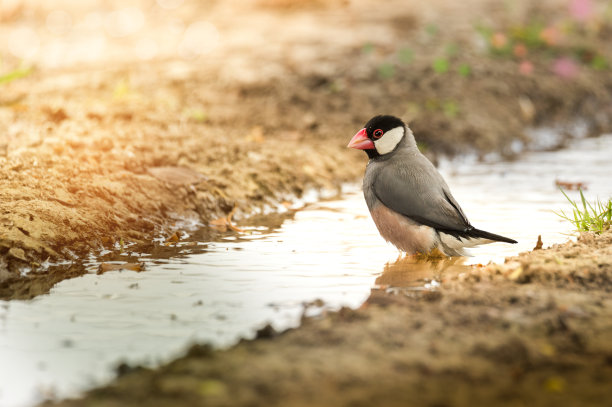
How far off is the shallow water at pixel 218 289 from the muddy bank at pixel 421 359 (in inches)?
13.9

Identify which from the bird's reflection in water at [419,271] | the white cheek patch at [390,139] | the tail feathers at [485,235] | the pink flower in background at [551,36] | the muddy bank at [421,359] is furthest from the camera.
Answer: the pink flower in background at [551,36]

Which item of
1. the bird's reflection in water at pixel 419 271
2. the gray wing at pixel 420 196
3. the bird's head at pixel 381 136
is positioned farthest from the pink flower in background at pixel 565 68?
the bird's reflection in water at pixel 419 271

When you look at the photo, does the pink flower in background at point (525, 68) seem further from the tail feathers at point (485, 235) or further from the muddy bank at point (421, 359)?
the muddy bank at point (421, 359)

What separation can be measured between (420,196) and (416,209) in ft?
0.31

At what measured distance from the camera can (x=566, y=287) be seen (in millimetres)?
4434

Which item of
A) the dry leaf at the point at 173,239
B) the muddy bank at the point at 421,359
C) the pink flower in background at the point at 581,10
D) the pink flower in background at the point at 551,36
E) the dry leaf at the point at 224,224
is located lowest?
the muddy bank at the point at 421,359

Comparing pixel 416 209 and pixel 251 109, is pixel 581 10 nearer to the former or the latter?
pixel 251 109

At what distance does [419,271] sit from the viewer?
18.0 ft

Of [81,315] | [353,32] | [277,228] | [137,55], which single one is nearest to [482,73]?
[353,32]

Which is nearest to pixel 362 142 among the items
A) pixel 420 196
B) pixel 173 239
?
pixel 420 196

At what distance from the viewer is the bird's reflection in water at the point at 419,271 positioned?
5.09m

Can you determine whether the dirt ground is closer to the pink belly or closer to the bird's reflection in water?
the bird's reflection in water

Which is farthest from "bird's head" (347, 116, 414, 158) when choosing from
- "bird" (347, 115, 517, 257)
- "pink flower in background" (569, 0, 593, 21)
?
"pink flower in background" (569, 0, 593, 21)

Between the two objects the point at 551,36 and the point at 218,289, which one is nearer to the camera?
the point at 218,289
